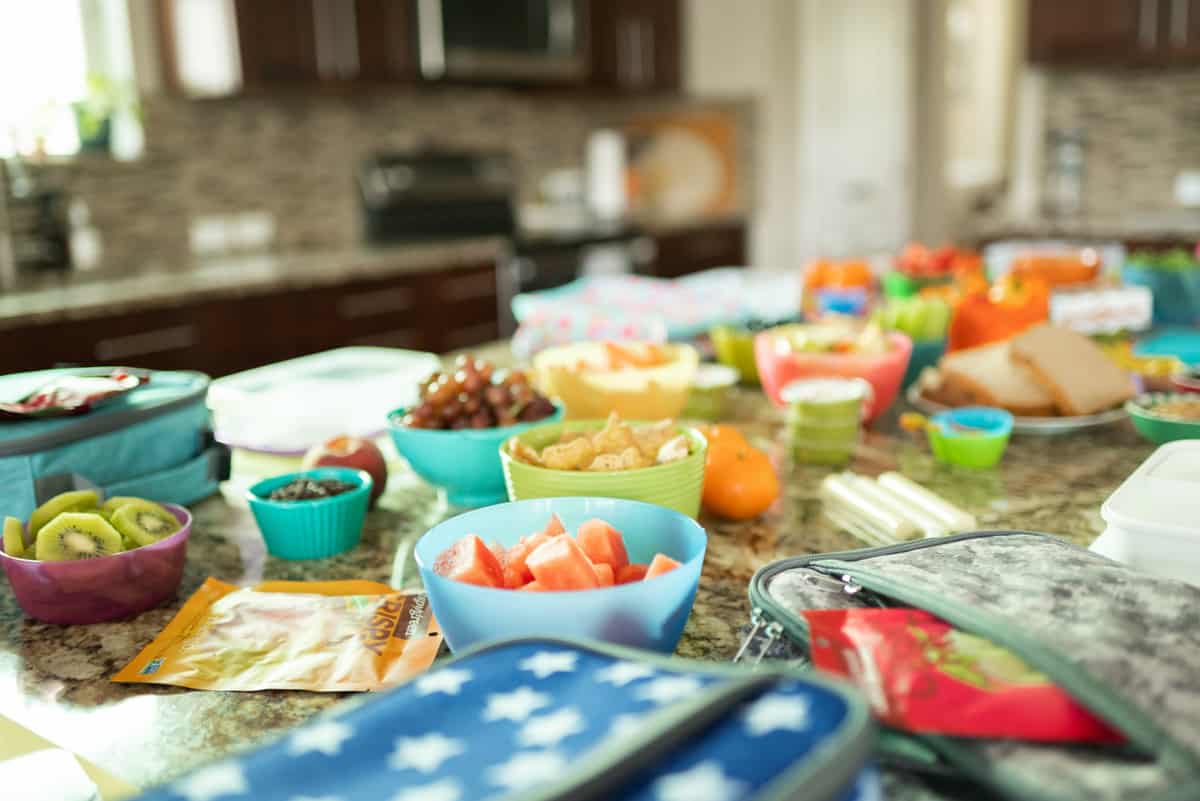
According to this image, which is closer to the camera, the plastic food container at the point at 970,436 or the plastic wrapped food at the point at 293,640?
the plastic wrapped food at the point at 293,640

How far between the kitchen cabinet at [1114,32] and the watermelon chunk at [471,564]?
533 cm

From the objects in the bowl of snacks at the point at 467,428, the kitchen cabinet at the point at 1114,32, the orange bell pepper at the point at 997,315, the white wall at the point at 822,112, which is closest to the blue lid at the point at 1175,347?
the orange bell pepper at the point at 997,315

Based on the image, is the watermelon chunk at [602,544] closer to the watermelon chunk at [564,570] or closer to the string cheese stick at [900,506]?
the watermelon chunk at [564,570]

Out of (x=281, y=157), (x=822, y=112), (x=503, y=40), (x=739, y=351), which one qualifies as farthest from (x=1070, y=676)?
(x=822, y=112)

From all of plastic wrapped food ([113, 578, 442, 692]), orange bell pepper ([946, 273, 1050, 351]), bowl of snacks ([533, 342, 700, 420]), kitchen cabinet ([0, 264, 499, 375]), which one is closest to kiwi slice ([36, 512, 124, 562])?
plastic wrapped food ([113, 578, 442, 692])

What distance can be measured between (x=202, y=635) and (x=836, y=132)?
20.3 feet

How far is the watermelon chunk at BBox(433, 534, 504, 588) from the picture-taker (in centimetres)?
87

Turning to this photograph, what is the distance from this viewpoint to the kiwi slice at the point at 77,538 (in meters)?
1.03

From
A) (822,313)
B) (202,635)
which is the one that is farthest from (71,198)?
(202,635)

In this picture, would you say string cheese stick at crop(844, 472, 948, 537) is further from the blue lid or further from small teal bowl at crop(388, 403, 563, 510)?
the blue lid

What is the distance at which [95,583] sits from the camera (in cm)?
102

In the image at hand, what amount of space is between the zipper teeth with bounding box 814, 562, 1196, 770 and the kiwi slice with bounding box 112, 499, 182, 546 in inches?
29.2

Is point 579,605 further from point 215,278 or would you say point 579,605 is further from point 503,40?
point 503,40

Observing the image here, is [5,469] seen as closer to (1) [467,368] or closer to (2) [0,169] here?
(1) [467,368]
